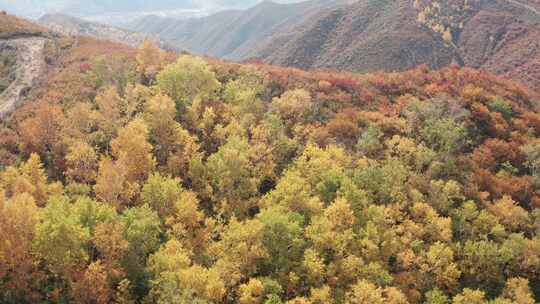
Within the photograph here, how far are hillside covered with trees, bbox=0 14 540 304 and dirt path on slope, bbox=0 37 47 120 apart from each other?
4.36 meters

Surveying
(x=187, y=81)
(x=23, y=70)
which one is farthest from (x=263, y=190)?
(x=23, y=70)

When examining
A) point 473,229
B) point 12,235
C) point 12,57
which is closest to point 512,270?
point 473,229

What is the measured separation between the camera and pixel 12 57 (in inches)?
4574

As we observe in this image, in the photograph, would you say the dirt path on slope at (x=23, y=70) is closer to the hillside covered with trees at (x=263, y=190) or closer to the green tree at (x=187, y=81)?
the hillside covered with trees at (x=263, y=190)

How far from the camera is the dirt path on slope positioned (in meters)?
95.2

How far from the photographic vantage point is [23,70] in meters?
110

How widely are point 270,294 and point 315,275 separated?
716 cm

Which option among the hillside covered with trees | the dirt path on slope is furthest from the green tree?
the dirt path on slope

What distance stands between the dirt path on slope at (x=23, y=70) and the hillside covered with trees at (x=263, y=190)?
4.36m

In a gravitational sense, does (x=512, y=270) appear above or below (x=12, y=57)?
below

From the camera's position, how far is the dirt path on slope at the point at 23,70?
95.2m

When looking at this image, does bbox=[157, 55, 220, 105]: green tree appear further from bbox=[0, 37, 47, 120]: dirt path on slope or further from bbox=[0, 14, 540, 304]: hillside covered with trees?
bbox=[0, 37, 47, 120]: dirt path on slope

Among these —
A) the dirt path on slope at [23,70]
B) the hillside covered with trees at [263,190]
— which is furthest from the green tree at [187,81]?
the dirt path on slope at [23,70]

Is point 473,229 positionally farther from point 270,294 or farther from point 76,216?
point 76,216
